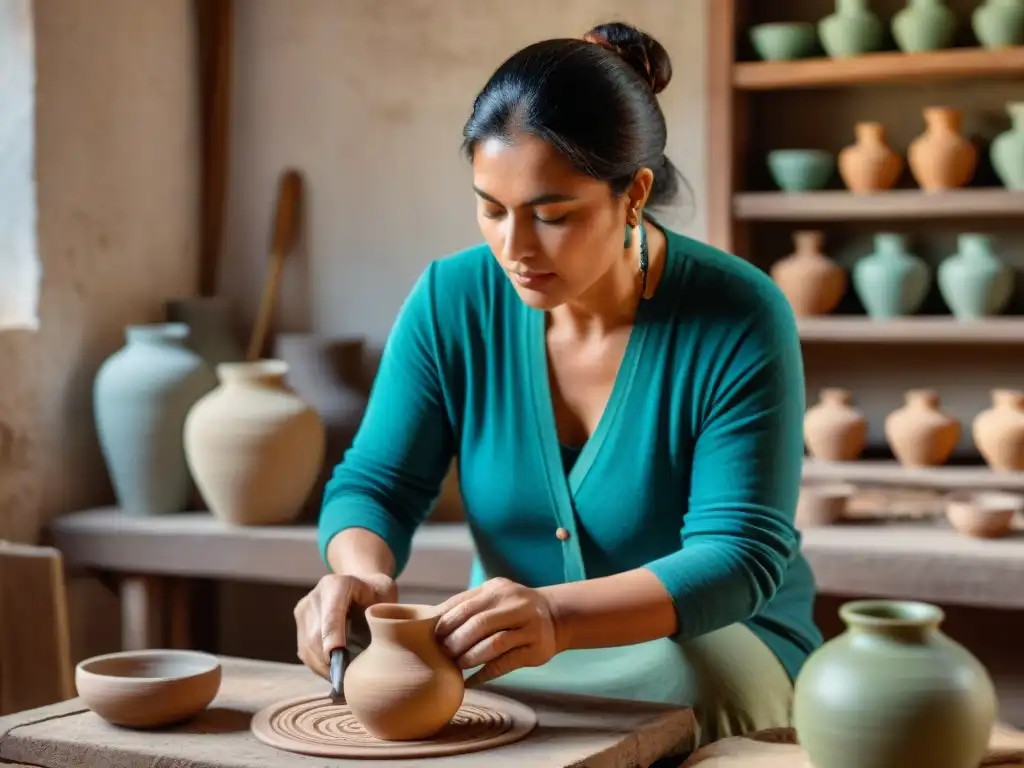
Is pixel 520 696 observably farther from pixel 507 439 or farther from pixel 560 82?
pixel 560 82

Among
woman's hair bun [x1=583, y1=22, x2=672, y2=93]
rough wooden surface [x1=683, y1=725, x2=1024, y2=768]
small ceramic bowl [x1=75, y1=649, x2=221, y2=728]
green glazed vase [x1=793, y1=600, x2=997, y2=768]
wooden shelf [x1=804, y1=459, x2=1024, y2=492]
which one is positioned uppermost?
woman's hair bun [x1=583, y1=22, x2=672, y2=93]

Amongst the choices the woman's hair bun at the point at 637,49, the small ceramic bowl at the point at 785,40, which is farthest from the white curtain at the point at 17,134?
the woman's hair bun at the point at 637,49

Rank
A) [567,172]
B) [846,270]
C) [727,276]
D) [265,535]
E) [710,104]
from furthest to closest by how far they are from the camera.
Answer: [846,270] → [710,104] → [265,535] → [727,276] → [567,172]

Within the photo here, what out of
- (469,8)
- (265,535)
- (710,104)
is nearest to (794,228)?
(710,104)

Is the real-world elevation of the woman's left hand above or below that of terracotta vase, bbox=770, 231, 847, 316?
below

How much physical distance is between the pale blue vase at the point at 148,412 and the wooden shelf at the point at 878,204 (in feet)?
5.03

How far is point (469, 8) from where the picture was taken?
163 inches

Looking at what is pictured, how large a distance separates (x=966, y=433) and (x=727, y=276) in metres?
2.16

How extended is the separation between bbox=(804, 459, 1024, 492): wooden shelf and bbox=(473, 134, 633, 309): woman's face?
203 centimetres

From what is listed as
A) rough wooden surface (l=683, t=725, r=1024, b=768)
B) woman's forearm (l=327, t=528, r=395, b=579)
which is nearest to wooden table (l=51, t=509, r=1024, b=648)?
woman's forearm (l=327, t=528, r=395, b=579)

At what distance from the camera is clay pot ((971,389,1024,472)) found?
369 cm

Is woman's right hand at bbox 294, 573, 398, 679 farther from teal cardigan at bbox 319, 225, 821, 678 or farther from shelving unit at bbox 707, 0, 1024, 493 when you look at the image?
shelving unit at bbox 707, 0, 1024, 493

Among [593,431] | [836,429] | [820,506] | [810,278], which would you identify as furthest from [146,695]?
[810,278]

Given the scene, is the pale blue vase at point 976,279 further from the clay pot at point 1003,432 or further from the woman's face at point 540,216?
the woman's face at point 540,216
